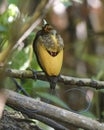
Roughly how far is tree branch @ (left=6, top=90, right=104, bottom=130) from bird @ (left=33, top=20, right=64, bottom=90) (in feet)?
0.41

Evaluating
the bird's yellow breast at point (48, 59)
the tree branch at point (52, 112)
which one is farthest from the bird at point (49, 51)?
the tree branch at point (52, 112)

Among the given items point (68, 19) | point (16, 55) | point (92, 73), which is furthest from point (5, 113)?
point (68, 19)

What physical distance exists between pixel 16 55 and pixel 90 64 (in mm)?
2554

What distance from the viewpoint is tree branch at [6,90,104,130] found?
1630 millimetres

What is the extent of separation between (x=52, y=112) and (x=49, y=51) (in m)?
0.20

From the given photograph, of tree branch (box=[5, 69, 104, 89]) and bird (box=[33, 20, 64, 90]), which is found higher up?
bird (box=[33, 20, 64, 90])

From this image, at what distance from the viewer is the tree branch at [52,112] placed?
1.63 metres

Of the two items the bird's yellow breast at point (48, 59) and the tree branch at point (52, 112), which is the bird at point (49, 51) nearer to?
the bird's yellow breast at point (48, 59)

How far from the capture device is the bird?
1.65 meters

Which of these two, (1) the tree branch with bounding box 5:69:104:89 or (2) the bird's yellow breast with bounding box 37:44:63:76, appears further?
(1) the tree branch with bounding box 5:69:104:89

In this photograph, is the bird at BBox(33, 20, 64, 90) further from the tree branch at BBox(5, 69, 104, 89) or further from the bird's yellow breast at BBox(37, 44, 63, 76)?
the tree branch at BBox(5, 69, 104, 89)

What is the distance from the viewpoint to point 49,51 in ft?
5.42

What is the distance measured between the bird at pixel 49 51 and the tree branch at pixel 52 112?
4.9 inches

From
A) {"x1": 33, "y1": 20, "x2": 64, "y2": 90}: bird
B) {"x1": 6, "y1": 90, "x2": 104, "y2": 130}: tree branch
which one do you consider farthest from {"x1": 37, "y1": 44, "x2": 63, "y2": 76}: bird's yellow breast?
{"x1": 6, "y1": 90, "x2": 104, "y2": 130}: tree branch
